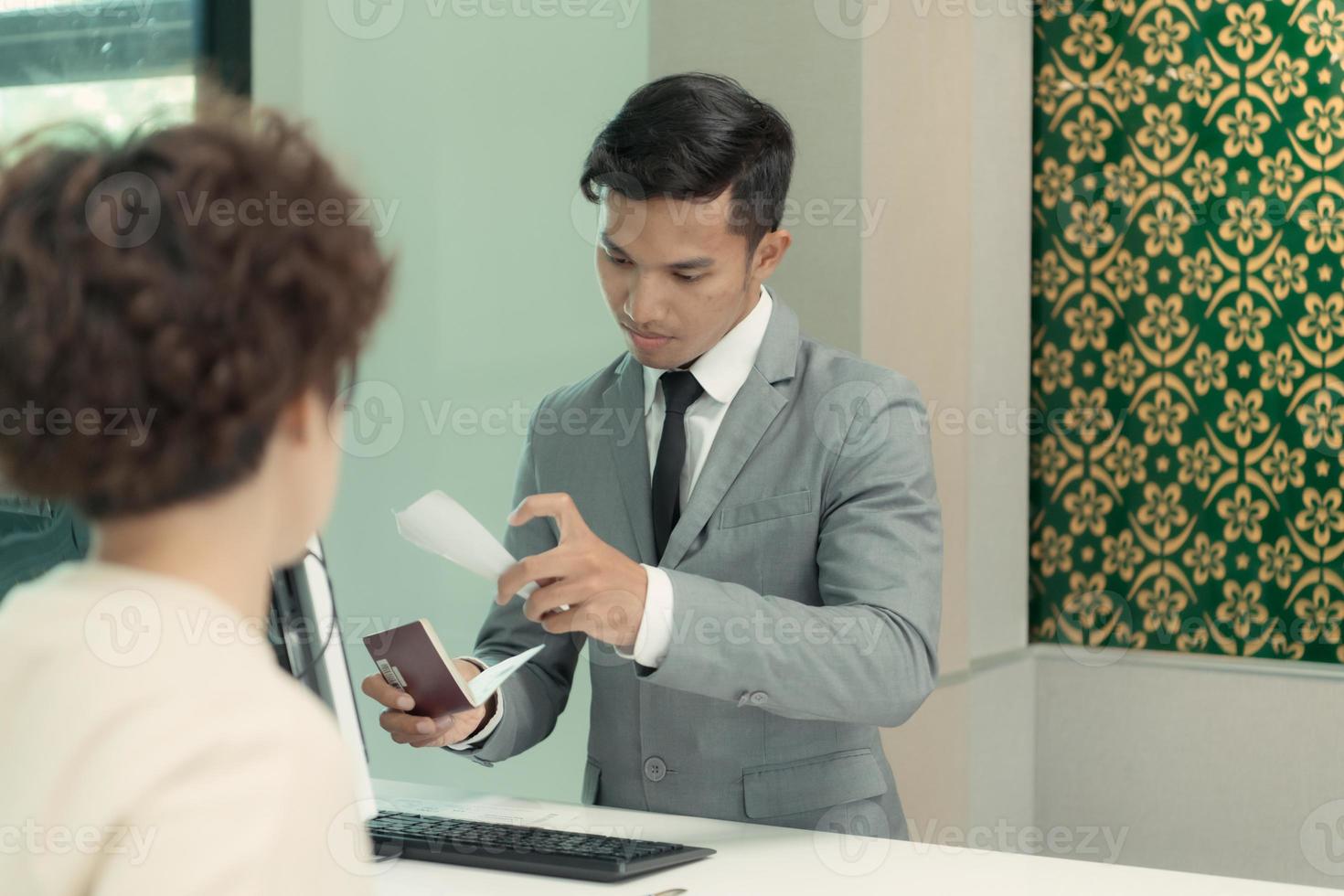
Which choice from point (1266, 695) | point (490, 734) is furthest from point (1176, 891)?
point (1266, 695)

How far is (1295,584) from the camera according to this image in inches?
134

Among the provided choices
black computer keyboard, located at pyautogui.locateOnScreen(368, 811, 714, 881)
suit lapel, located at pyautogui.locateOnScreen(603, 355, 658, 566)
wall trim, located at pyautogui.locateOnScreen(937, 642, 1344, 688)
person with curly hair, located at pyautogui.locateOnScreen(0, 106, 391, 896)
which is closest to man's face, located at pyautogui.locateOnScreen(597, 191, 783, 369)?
suit lapel, located at pyautogui.locateOnScreen(603, 355, 658, 566)

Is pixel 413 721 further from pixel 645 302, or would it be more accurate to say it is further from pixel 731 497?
pixel 645 302

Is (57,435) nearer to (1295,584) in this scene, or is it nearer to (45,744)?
(45,744)

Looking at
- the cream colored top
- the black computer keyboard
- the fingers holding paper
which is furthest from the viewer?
the fingers holding paper

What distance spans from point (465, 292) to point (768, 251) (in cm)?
175

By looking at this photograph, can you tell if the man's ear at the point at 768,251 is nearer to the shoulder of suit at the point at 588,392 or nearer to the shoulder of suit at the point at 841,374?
the shoulder of suit at the point at 841,374

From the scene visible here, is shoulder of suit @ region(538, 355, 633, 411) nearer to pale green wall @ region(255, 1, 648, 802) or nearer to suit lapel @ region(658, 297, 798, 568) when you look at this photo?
suit lapel @ region(658, 297, 798, 568)

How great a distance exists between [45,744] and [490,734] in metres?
1.33

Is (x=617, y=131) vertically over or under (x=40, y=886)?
over

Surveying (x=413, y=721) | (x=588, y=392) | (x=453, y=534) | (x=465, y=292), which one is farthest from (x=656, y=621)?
(x=465, y=292)

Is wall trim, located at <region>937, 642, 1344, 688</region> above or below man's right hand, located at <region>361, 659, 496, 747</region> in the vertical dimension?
below

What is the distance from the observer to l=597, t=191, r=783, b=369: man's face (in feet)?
6.35

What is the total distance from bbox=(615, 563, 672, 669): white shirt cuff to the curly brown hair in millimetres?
932
